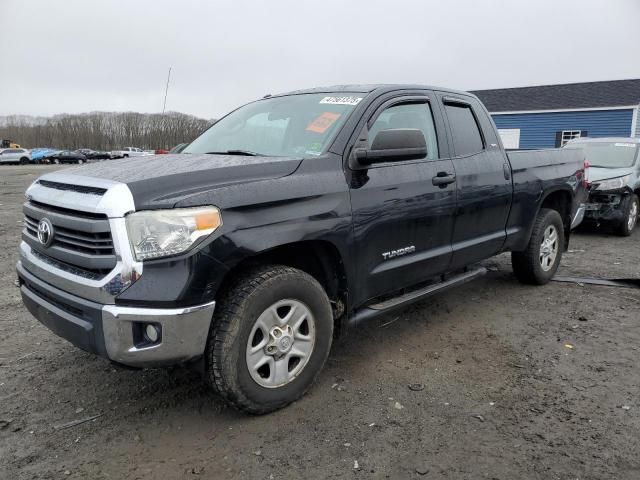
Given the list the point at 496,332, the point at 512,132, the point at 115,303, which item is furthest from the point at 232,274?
the point at 512,132

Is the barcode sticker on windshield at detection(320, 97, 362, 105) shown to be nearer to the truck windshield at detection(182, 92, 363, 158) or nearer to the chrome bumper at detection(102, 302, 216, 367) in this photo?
the truck windshield at detection(182, 92, 363, 158)

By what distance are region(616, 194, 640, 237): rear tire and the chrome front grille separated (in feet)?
28.3

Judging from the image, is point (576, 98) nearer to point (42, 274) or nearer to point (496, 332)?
point (496, 332)

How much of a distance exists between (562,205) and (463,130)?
2.08 metres

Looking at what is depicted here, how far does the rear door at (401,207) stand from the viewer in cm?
329

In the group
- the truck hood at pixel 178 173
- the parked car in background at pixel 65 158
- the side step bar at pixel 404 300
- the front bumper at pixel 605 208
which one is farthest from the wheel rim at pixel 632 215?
the parked car in background at pixel 65 158

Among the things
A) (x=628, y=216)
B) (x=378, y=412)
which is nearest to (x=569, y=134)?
(x=628, y=216)

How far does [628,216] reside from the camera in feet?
28.4

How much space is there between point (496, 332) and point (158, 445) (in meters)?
2.82

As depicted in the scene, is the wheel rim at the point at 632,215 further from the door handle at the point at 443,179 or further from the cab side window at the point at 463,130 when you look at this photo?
the door handle at the point at 443,179

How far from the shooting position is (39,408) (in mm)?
3051

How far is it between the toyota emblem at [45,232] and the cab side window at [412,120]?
2.11 metres

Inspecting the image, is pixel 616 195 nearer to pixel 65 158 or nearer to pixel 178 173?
pixel 178 173

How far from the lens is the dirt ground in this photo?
251cm
